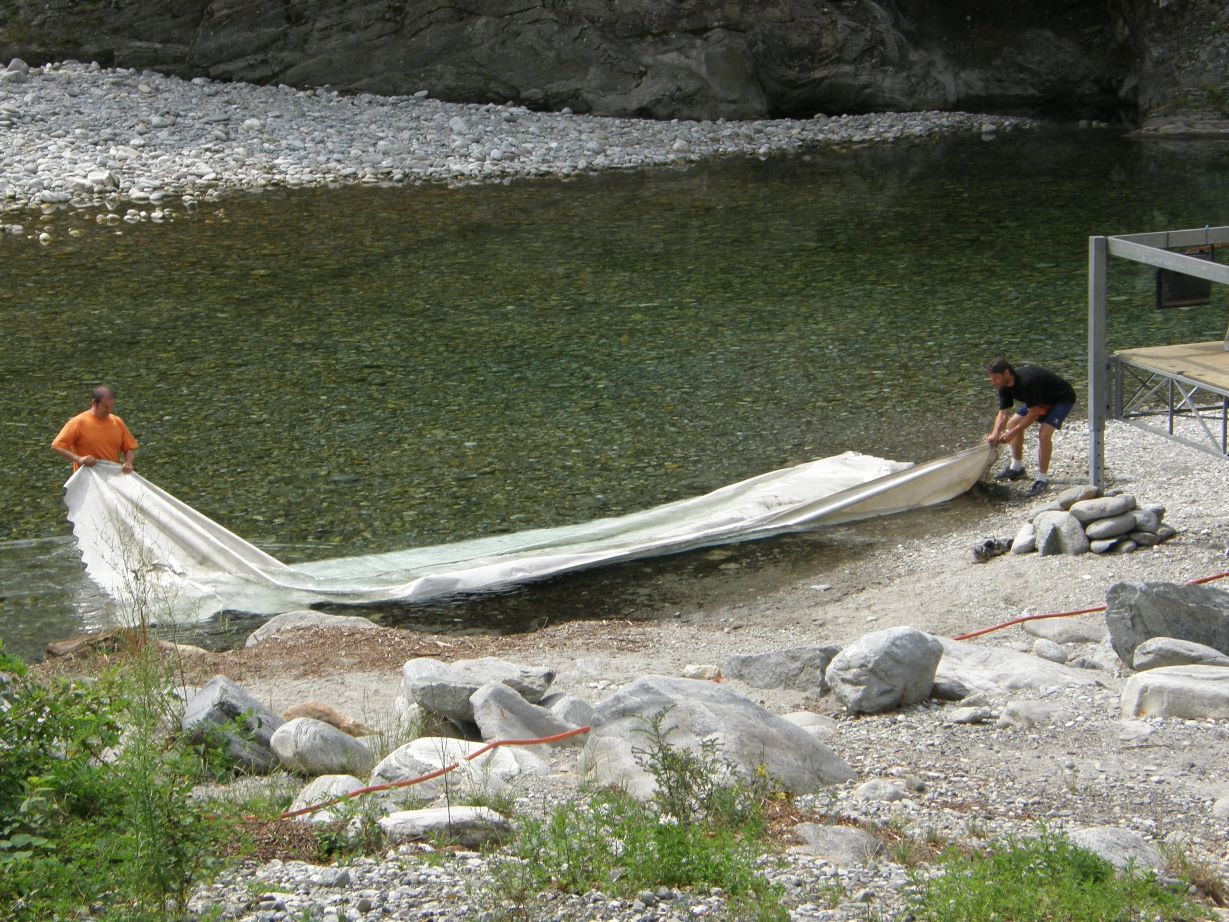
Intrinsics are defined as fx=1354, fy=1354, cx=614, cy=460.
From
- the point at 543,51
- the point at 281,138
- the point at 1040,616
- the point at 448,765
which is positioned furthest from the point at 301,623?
the point at 543,51

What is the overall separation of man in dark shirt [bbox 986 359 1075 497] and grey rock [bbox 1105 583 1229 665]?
4228mm

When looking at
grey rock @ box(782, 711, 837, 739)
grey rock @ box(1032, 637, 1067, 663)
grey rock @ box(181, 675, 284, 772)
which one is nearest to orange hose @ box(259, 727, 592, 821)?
grey rock @ box(181, 675, 284, 772)

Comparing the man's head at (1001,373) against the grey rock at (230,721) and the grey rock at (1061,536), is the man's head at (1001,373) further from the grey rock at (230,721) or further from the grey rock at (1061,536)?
the grey rock at (230,721)

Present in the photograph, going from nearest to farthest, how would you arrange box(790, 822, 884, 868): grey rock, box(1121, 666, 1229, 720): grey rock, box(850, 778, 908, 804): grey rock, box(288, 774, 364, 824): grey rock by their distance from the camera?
box(790, 822, 884, 868): grey rock < box(288, 774, 364, 824): grey rock < box(850, 778, 908, 804): grey rock < box(1121, 666, 1229, 720): grey rock

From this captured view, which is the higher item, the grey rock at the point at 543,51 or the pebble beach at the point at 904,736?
the grey rock at the point at 543,51

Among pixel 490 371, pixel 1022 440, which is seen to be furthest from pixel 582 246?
pixel 1022 440

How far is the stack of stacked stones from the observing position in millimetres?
10516

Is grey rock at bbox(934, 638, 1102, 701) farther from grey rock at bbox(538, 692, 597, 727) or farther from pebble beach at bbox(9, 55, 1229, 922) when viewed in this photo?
grey rock at bbox(538, 692, 597, 727)

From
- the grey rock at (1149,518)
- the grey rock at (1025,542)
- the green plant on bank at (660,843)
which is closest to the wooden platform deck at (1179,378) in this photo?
the grey rock at (1149,518)

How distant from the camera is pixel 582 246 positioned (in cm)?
2392

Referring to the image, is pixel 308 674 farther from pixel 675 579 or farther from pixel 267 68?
pixel 267 68

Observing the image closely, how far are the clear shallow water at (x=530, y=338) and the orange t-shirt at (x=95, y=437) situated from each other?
906 mm

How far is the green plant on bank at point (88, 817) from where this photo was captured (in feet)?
16.4

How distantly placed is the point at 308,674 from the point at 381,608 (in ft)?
6.39
